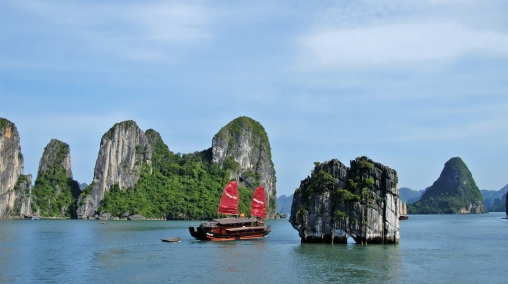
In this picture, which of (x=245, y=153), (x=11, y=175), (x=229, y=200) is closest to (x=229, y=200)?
(x=229, y=200)

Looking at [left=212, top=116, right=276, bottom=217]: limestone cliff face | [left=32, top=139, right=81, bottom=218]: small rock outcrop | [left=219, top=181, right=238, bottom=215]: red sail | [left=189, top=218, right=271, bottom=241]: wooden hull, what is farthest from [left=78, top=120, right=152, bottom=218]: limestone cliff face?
[left=189, top=218, right=271, bottom=241]: wooden hull

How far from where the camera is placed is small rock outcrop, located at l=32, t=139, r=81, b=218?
447 feet

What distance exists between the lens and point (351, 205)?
4484 cm

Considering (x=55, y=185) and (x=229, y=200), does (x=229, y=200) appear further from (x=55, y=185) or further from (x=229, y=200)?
(x=55, y=185)

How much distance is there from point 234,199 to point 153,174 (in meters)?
91.2

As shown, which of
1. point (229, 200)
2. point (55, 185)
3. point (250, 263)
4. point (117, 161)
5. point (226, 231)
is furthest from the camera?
point (55, 185)

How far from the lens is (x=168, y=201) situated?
138 meters

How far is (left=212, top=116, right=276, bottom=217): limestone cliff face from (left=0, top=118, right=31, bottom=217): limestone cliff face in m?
45.9

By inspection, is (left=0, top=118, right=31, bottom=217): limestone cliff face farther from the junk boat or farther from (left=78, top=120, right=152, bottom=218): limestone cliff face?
the junk boat

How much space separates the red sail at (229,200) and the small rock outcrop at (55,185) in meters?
88.0

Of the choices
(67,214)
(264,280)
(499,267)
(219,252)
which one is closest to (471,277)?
(499,267)

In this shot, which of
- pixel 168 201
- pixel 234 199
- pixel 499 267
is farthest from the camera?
pixel 168 201

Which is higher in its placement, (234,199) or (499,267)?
(234,199)

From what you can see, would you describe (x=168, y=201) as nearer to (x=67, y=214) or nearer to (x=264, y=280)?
(x=67, y=214)
